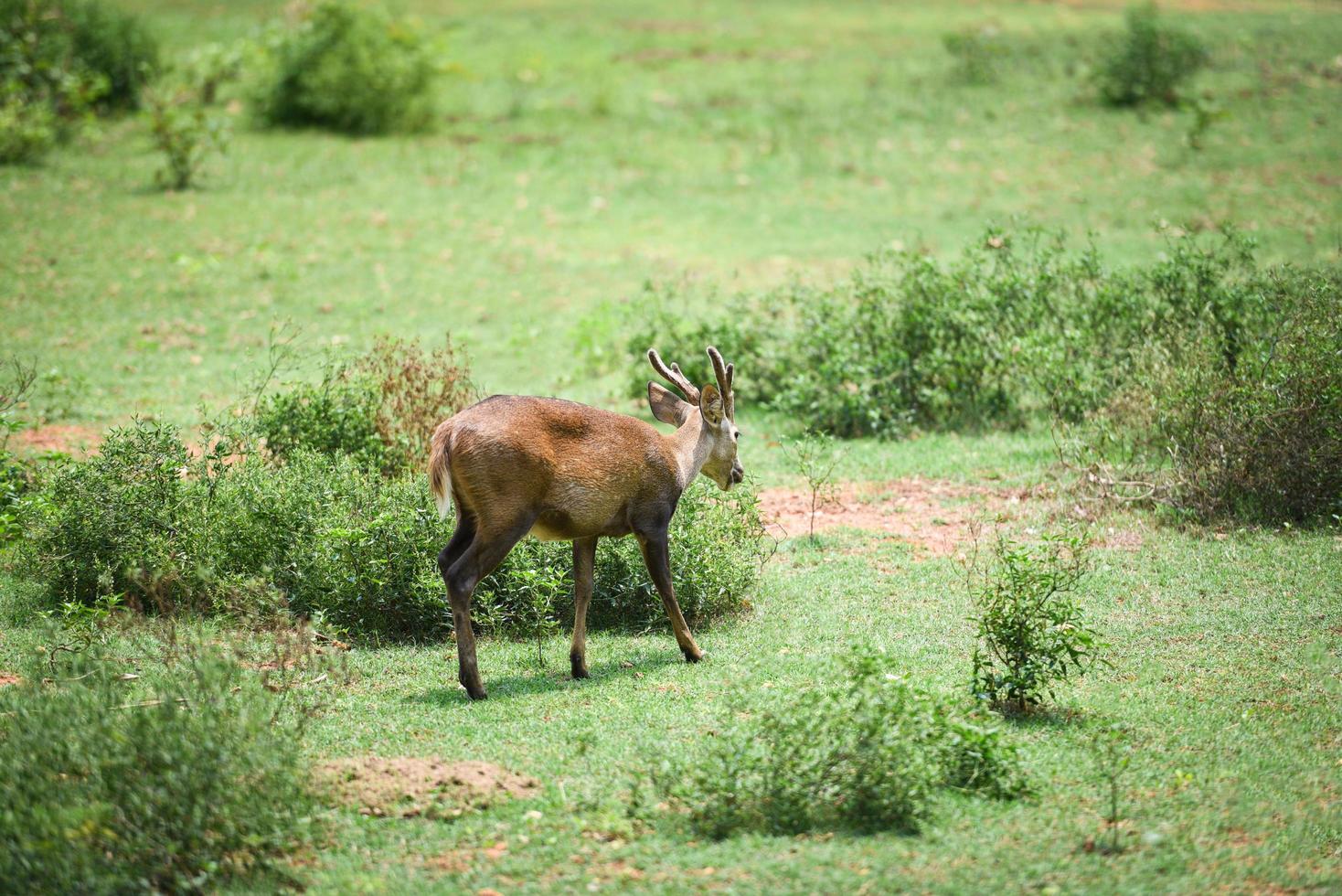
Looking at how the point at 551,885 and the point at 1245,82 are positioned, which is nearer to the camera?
the point at 551,885

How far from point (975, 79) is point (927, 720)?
20.6 metres

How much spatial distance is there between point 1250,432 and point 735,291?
7.64 meters

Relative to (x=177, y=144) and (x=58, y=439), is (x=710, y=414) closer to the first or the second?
(x=58, y=439)

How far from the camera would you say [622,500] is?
285 inches

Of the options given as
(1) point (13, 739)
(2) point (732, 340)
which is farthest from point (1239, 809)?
(2) point (732, 340)

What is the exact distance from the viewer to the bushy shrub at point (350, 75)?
70.2 feet

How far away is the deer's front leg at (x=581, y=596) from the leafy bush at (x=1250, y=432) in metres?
4.44

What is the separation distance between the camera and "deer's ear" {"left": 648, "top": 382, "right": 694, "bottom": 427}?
26.7 feet

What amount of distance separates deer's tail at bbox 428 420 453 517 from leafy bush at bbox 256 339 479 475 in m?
2.59

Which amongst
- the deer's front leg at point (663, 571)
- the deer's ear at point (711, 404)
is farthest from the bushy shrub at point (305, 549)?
the deer's ear at point (711, 404)

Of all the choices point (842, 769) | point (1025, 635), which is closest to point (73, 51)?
point (1025, 635)

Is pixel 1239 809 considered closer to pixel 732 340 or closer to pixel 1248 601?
pixel 1248 601

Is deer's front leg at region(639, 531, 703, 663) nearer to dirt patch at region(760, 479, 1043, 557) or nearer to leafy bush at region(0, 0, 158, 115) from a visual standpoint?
dirt patch at region(760, 479, 1043, 557)

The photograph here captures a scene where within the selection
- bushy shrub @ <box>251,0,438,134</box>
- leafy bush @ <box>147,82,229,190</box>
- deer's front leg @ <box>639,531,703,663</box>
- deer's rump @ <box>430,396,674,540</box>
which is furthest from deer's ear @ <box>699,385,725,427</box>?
bushy shrub @ <box>251,0,438,134</box>
